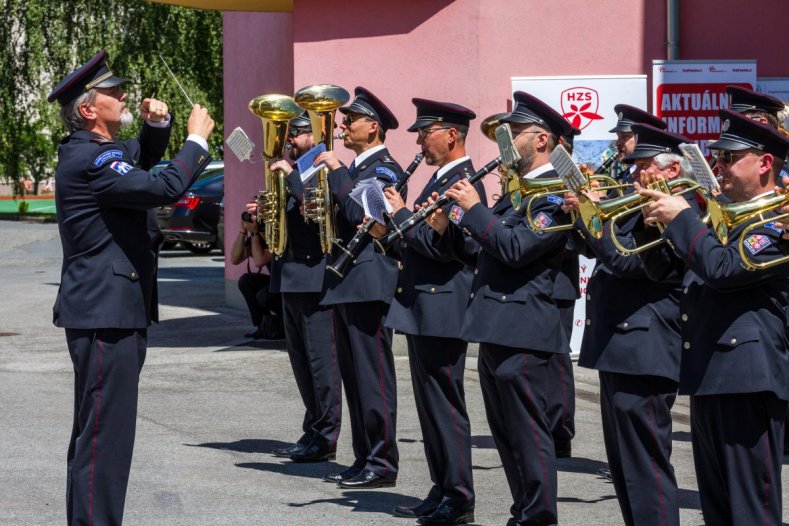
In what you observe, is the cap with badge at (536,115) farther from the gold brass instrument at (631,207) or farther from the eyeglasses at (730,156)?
the eyeglasses at (730,156)

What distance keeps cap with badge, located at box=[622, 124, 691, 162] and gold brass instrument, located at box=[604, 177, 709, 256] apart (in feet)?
1.23

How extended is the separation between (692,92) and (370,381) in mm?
5197

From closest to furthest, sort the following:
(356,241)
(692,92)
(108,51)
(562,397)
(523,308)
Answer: (523,308), (356,241), (562,397), (692,92), (108,51)

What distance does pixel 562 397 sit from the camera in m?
8.09

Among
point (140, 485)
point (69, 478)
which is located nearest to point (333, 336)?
point (140, 485)

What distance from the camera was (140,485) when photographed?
24.5 feet

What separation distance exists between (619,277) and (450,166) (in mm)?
1232

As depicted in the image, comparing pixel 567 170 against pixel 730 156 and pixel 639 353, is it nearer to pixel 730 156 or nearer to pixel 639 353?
pixel 730 156

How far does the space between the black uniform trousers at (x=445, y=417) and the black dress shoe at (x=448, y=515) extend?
2cm

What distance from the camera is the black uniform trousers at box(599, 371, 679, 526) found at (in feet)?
18.3

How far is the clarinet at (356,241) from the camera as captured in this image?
7.00 m

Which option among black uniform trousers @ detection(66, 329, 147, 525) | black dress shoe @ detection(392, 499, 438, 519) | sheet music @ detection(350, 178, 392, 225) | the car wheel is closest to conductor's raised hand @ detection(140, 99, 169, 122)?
black uniform trousers @ detection(66, 329, 147, 525)

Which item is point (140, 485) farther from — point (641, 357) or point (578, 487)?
point (641, 357)

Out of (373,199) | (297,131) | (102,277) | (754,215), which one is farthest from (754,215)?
(297,131)
